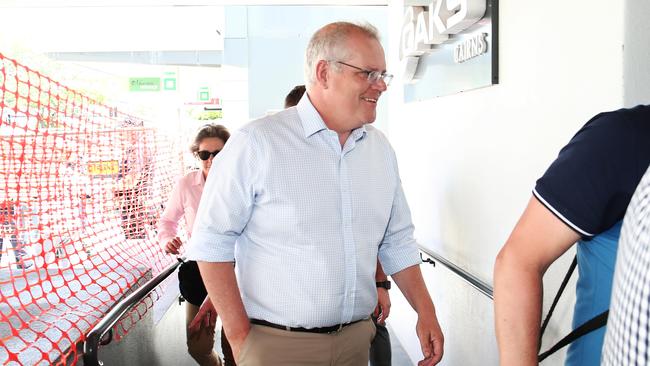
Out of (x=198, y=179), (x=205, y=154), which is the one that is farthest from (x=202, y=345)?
(x=205, y=154)

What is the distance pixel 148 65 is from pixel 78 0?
15.0 metres

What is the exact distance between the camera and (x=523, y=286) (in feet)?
3.63

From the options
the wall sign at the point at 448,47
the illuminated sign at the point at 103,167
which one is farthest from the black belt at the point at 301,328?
the illuminated sign at the point at 103,167

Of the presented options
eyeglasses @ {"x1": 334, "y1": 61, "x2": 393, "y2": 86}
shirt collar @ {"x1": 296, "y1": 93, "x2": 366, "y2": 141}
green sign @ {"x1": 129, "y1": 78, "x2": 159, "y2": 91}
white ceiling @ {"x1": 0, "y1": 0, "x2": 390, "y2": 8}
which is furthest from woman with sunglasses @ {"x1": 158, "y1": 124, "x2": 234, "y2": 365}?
green sign @ {"x1": 129, "y1": 78, "x2": 159, "y2": 91}

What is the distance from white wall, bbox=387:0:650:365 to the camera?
178 centimetres

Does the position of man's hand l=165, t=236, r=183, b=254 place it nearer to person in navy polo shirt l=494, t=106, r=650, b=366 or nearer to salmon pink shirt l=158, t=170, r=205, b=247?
salmon pink shirt l=158, t=170, r=205, b=247

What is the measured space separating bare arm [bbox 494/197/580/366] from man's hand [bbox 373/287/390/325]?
174 cm

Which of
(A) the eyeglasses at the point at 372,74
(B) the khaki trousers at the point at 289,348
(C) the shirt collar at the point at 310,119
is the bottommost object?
(B) the khaki trousers at the point at 289,348

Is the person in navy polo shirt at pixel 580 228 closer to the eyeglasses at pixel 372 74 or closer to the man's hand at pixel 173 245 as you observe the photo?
the eyeglasses at pixel 372 74

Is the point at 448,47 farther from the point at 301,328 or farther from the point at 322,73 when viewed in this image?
the point at 301,328

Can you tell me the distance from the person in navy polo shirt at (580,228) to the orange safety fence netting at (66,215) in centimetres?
164

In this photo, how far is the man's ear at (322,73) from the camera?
2115 millimetres

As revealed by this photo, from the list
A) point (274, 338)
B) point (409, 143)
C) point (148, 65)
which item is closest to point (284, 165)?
point (274, 338)

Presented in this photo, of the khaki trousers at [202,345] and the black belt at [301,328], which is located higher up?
the black belt at [301,328]
